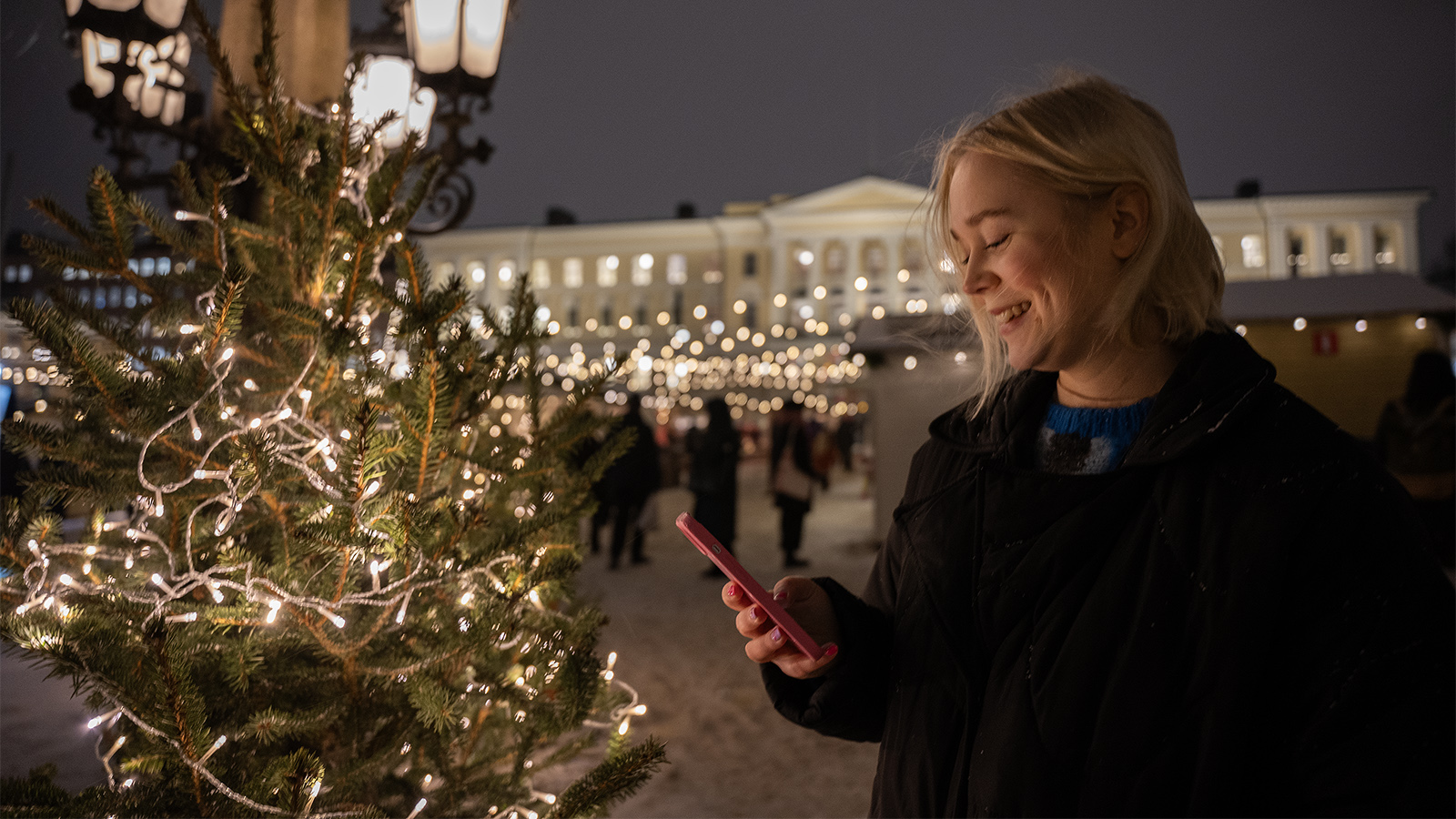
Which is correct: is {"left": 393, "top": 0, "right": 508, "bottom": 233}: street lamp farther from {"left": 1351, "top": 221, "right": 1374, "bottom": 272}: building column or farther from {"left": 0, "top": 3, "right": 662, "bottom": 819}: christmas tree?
{"left": 1351, "top": 221, "right": 1374, "bottom": 272}: building column

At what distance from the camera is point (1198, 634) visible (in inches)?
38.9

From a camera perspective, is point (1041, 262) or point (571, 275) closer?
point (1041, 262)

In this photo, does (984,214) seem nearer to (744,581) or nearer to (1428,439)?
(744,581)

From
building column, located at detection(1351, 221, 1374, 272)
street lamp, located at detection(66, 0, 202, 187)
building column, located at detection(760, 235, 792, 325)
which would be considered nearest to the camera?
street lamp, located at detection(66, 0, 202, 187)

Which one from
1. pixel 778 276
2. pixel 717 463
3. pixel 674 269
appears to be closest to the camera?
pixel 717 463

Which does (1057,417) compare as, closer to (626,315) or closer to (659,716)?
(659,716)

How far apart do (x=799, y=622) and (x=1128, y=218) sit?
85 centimetres

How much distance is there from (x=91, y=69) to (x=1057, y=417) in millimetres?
5299

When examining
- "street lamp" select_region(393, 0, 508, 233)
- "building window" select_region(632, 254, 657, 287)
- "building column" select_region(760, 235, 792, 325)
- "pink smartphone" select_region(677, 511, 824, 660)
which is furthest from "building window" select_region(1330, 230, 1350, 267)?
"pink smartphone" select_region(677, 511, 824, 660)

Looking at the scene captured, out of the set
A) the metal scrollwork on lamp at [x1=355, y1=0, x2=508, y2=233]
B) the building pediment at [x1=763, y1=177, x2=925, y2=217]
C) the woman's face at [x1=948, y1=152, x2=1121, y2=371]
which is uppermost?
the building pediment at [x1=763, y1=177, x2=925, y2=217]

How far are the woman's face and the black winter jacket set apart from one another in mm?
162

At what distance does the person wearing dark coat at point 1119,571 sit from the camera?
94cm

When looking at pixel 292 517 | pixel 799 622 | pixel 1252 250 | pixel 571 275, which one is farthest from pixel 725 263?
pixel 799 622

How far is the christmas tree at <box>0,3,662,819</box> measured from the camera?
1503 millimetres
